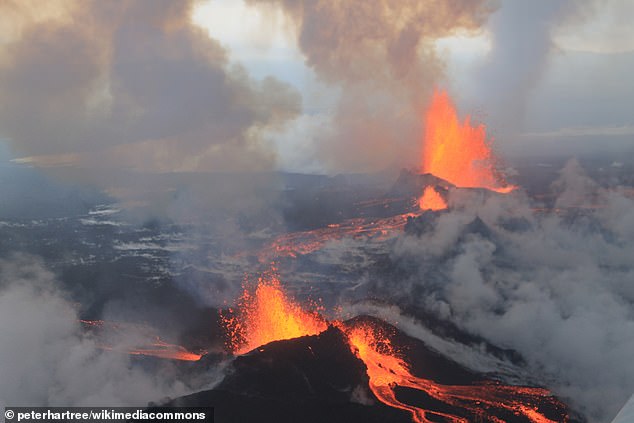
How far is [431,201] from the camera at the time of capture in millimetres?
110875

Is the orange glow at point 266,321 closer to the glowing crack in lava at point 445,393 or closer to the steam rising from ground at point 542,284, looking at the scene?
the glowing crack in lava at point 445,393

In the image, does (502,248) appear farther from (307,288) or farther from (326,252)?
(307,288)

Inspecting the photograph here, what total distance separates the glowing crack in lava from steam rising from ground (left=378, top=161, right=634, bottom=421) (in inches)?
208

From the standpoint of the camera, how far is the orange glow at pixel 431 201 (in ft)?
Result: 355

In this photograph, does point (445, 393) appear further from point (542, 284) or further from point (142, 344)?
point (542, 284)

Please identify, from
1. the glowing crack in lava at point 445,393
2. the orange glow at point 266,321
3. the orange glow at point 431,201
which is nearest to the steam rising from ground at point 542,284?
the orange glow at point 431,201

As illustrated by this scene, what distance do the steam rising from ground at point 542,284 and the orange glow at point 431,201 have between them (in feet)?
11.8

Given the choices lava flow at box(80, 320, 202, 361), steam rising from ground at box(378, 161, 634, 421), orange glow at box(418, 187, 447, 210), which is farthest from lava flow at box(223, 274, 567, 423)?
orange glow at box(418, 187, 447, 210)

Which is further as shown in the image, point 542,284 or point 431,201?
point 431,201

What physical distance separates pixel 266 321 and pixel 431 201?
63000mm

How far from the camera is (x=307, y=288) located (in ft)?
236

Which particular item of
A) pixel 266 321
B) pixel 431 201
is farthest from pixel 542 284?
pixel 266 321

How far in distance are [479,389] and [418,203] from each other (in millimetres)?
73874

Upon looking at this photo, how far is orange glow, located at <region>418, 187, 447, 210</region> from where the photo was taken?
355 ft
